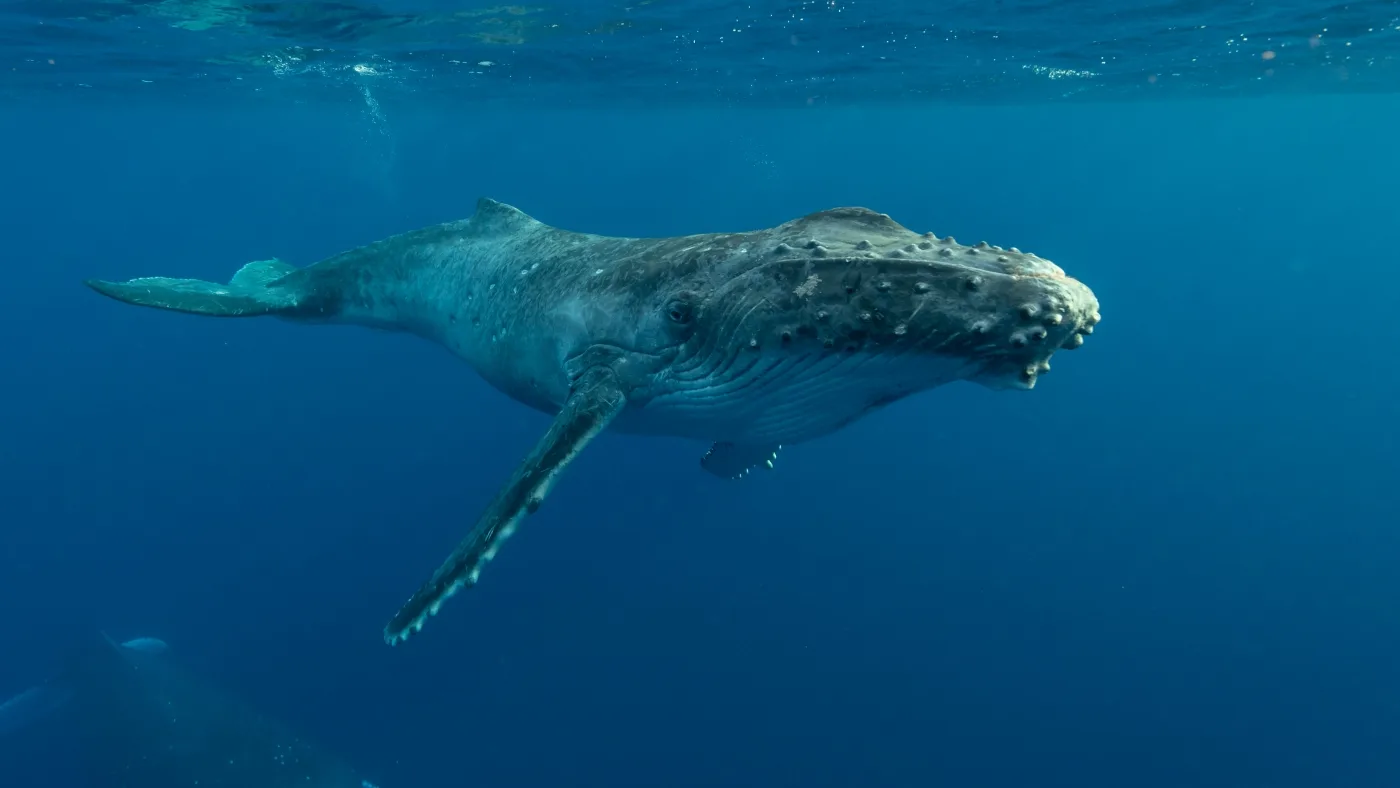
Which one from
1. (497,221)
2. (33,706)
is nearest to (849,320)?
(497,221)

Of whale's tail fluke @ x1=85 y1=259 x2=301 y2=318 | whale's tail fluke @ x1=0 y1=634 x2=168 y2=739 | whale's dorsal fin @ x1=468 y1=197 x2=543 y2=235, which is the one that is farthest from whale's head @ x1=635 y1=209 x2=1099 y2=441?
whale's tail fluke @ x1=0 y1=634 x2=168 y2=739

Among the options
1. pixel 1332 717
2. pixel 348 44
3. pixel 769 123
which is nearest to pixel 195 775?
pixel 348 44

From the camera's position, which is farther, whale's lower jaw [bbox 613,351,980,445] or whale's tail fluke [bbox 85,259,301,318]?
whale's tail fluke [bbox 85,259,301,318]

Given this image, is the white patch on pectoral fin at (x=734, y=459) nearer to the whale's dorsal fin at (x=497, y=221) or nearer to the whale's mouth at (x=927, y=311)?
the whale's mouth at (x=927, y=311)

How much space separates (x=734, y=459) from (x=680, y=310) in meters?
3.43

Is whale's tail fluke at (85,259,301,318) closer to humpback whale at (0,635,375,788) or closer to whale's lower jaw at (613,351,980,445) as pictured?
whale's lower jaw at (613,351,980,445)

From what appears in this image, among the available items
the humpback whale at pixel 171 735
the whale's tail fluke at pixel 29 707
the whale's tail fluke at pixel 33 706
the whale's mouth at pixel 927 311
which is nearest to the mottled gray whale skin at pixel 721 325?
the whale's mouth at pixel 927 311

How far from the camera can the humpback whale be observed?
1437cm

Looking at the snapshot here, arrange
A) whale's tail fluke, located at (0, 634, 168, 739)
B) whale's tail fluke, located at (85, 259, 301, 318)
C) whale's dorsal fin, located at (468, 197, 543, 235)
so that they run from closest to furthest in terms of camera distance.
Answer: whale's dorsal fin, located at (468, 197, 543, 235) → whale's tail fluke, located at (85, 259, 301, 318) → whale's tail fluke, located at (0, 634, 168, 739)

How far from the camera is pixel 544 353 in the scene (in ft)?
27.3

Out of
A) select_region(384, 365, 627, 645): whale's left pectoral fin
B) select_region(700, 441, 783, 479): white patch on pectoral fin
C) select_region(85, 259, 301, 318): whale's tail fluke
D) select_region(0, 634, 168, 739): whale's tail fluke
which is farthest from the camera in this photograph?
select_region(0, 634, 168, 739): whale's tail fluke

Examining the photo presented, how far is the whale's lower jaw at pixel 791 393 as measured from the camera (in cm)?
501

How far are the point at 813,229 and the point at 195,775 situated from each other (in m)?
15.1

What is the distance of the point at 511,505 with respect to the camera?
586cm
